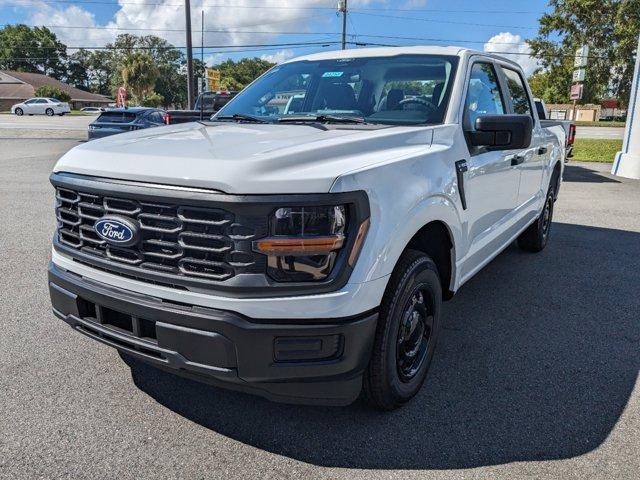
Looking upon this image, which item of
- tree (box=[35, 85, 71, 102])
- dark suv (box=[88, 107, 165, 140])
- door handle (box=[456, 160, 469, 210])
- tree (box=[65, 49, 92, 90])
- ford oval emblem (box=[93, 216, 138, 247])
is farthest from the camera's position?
tree (box=[65, 49, 92, 90])

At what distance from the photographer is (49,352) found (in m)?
3.51

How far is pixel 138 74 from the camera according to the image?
56.1m

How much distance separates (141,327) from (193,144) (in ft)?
2.89

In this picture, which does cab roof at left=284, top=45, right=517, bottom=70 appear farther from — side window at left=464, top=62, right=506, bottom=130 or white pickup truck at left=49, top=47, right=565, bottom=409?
white pickup truck at left=49, top=47, right=565, bottom=409

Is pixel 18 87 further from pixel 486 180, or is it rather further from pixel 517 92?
pixel 486 180

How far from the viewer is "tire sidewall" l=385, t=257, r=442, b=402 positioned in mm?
2576

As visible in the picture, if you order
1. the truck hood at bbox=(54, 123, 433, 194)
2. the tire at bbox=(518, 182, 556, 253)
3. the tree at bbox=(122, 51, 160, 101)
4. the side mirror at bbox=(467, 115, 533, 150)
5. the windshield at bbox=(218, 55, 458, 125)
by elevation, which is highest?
the tree at bbox=(122, 51, 160, 101)

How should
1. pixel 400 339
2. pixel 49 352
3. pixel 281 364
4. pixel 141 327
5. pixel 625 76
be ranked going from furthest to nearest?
1. pixel 625 76
2. pixel 49 352
3. pixel 400 339
4. pixel 141 327
5. pixel 281 364

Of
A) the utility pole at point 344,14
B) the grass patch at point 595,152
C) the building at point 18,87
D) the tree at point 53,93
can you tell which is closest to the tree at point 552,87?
the utility pole at point 344,14

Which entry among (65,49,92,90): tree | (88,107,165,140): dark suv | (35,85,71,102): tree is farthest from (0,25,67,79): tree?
(88,107,165,140): dark suv

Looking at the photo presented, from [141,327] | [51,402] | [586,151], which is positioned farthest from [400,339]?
[586,151]

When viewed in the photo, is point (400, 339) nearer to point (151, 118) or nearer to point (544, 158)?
point (544, 158)

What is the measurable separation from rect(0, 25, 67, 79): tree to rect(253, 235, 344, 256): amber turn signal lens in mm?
112264

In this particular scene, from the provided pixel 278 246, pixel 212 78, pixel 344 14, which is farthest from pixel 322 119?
pixel 344 14
